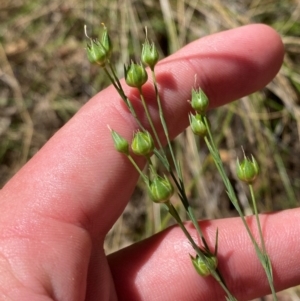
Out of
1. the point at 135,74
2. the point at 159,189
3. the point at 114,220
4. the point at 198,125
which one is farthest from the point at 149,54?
the point at 114,220

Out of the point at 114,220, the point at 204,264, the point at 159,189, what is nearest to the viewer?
the point at 159,189

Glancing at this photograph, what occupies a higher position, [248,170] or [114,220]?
[248,170]

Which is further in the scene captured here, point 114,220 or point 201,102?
point 114,220

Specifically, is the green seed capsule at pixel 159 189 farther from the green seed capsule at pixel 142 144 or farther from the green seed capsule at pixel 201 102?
the green seed capsule at pixel 201 102

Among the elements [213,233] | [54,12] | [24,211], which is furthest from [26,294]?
[54,12]

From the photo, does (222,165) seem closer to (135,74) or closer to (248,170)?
(248,170)

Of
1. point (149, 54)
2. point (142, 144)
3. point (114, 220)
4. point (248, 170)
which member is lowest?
point (114, 220)

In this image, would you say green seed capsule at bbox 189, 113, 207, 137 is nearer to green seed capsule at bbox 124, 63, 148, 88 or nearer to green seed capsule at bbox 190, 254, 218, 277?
green seed capsule at bbox 124, 63, 148, 88

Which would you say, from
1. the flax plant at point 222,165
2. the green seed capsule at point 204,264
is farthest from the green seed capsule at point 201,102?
the green seed capsule at point 204,264

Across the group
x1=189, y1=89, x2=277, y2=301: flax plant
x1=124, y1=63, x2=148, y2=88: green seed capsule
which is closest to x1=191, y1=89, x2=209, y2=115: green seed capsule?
x1=189, y1=89, x2=277, y2=301: flax plant
